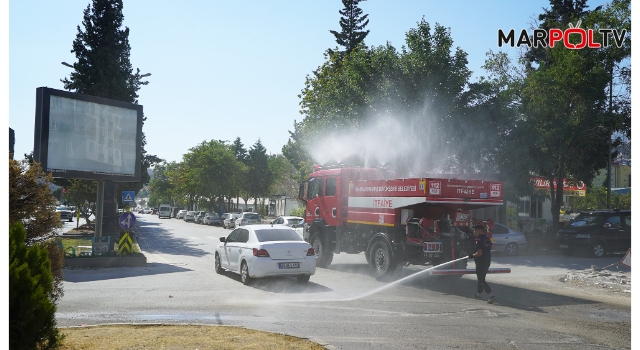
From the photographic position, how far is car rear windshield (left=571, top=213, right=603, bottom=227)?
76.6 ft

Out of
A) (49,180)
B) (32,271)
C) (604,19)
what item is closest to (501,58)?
(604,19)

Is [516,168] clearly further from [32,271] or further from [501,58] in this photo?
[32,271]

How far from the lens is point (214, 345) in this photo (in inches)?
275

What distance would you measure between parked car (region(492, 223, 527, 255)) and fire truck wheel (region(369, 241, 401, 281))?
37.2ft

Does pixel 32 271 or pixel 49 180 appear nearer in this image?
pixel 32 271

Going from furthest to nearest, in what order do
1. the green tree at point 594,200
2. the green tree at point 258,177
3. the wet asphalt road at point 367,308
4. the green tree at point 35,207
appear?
the green tree at point 258,177, the green tree at point 594,200, the wet asphalt road at point 367,308, the green tree at point 35,207

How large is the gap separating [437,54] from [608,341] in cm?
1974

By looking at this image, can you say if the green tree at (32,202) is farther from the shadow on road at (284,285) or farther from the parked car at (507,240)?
the parked car at (507,240)

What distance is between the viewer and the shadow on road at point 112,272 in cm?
1509

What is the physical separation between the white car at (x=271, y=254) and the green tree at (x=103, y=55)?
25.1m

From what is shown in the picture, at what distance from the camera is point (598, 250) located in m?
23.2

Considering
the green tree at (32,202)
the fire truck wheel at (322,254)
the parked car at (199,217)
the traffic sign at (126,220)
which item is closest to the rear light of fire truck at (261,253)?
the fire truck wheel at (322,254)

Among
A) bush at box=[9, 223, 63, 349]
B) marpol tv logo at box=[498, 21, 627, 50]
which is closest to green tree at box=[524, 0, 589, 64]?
marpol tv logo at box=[498, 21, 627, 50]

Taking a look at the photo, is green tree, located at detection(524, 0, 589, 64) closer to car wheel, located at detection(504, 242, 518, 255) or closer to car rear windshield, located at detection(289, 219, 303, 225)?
car wheel, located at detection(504, 242, 518, 255)
